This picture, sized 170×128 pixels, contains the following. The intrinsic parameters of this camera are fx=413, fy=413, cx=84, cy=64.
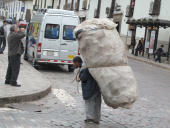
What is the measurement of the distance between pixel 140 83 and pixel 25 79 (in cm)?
472

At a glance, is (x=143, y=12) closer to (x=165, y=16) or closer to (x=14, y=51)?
(x=165, y=16)

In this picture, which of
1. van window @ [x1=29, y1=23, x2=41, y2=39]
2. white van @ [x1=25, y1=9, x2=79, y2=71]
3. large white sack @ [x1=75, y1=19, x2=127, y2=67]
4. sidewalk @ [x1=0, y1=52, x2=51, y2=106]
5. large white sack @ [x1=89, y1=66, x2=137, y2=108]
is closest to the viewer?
large white sack @ [x1=89, y1=66, x2=137, y2=108]

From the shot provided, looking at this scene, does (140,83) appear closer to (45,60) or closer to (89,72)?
(45,60)

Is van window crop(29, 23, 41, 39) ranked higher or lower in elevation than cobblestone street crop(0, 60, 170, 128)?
higher

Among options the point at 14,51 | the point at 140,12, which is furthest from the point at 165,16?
the point at 14,51

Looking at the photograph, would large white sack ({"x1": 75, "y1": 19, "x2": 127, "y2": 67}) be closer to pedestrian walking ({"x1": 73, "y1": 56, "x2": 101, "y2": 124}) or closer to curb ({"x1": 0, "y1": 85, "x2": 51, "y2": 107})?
pedestrian walking ({"x1": 73, "y1": 56, "x2": 101, "y2": 124})

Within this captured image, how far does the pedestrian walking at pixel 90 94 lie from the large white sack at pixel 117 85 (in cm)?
35

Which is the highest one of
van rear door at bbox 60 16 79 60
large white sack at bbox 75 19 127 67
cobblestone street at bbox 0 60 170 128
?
large white sack at bbox 75 19 127 67

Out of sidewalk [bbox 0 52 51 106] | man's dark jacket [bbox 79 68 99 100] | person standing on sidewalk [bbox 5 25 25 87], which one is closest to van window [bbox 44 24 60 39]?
sidewalk [bbox 0 52 51 106]

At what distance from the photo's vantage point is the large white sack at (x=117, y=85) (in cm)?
716

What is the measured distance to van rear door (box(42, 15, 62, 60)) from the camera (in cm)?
1634

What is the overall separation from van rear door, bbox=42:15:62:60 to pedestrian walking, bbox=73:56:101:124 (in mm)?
8540

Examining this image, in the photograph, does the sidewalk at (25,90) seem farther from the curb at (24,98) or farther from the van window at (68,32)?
the van window at (68,32)

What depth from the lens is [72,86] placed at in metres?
13.1
